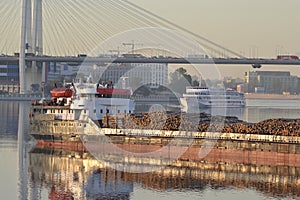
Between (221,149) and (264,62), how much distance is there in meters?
36.7

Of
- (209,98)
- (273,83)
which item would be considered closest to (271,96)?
(273,83)

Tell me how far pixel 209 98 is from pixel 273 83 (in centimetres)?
7684

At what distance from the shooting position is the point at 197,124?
3162 centimetres

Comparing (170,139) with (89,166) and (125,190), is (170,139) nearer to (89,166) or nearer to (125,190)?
(89,166)

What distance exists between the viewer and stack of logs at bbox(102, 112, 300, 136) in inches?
1166

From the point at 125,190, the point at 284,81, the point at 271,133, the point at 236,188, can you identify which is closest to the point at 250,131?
the point at 271,133

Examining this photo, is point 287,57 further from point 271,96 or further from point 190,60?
point 271,96

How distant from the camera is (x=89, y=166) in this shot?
28.4 m

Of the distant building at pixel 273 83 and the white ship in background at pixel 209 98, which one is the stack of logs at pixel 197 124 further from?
the distant building at pixel 273 83

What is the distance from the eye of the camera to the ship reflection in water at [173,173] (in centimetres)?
2411

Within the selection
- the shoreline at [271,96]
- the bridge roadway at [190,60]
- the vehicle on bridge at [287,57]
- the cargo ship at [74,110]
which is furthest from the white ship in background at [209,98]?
the shoreline at [271,96]

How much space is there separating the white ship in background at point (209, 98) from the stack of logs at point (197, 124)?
108ft

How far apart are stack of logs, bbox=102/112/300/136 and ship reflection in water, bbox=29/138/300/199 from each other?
1.07 meters

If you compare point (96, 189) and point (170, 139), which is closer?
point (96, 189)
